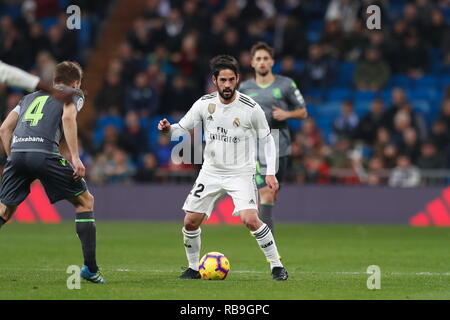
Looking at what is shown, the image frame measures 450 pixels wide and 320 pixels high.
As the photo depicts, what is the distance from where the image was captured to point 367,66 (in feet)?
76.9

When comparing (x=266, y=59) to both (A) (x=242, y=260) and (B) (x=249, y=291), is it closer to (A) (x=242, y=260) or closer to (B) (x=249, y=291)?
(A) (x=242, y=260)

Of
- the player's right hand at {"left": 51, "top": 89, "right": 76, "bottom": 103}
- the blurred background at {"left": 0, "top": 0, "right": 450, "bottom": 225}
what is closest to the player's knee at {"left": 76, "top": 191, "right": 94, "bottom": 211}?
the player's right hand at {"left": 51, "top": 89, "right": 76, "bottom": 103}

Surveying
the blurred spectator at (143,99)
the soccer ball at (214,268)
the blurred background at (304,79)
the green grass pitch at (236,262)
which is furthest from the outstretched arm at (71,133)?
the blurred spectator at (143,99)

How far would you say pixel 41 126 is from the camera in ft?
31.8

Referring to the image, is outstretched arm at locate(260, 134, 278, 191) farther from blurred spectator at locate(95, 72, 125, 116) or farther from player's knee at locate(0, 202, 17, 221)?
blurred spectator at locate(95, 72, 125, 116)

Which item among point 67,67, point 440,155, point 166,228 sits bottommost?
point 166,228

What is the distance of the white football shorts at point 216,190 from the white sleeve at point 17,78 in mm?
2350

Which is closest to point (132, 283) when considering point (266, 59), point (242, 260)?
point (242, 260)

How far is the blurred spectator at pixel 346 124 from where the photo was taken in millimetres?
22328

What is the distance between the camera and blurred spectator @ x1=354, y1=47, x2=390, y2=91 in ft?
76.5

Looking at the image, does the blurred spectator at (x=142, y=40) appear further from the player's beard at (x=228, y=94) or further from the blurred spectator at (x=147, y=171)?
the player's beard at (x=228, y=94)

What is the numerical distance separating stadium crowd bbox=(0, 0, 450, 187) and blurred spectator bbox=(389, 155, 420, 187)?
0.02 meters

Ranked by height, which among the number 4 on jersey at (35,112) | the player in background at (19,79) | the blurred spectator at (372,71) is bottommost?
the number 4 on jersey at (35,112)
